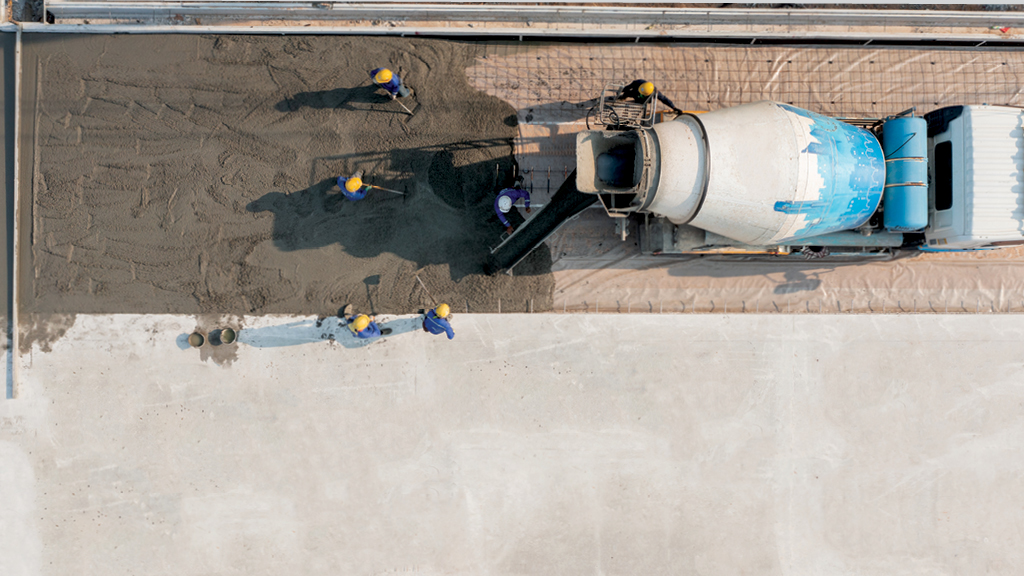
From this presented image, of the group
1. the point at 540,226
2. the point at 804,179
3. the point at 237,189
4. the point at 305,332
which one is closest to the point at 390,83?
the point at 237,189

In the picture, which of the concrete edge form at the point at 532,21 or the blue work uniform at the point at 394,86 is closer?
the blue work uniform at the point at 394,86

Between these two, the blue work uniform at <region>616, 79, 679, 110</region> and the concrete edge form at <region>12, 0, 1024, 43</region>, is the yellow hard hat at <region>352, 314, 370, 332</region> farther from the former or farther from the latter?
the blue work uniform at <region>616, 79, 679, 110</region>

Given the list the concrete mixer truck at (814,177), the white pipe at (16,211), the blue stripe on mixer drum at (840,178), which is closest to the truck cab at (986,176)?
the concrete mixer truck at (814,177)

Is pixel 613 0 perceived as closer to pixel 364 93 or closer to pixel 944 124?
pixel 364 93

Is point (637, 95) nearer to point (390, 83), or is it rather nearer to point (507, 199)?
point (507, 199)

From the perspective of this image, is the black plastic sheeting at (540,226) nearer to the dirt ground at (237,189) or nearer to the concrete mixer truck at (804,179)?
the concrete mixer truck at (804,179)

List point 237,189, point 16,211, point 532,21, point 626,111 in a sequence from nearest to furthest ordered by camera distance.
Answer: point 626,111, point 16,211, point 237,189, point 532,21

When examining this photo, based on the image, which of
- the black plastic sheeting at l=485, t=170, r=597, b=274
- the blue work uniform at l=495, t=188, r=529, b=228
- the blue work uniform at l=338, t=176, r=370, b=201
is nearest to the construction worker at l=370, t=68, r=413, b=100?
the blue work uniform at l=338, t=176, r=370, b=201
